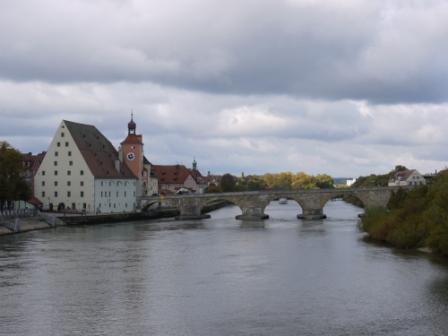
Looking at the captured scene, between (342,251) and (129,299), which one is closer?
(129,299)

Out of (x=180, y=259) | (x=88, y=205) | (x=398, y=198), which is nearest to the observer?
(x=180, y=259)

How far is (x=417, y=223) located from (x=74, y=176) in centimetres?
4464

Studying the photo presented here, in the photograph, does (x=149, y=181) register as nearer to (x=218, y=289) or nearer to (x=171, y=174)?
(x=171, y=174)

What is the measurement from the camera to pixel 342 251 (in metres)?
46.4

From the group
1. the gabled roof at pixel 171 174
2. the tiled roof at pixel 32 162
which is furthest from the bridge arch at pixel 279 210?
the tiled roof at pixel 32 162

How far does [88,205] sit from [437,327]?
2454 inches

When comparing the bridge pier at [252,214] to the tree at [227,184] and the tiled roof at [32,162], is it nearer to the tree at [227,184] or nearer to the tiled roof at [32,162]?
the tiled roof at [32,162]

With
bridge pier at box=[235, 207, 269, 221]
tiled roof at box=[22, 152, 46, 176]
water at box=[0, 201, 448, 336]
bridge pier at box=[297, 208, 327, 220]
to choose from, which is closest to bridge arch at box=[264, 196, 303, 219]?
bridge pier at box=[235, 207, 269, 221]

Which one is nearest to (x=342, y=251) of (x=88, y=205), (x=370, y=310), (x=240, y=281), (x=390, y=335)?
(x=240, y=281)

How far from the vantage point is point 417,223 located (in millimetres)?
49312

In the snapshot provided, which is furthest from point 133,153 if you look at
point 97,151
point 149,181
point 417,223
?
point 417,223

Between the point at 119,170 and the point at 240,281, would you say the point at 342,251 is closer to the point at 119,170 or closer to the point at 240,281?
the point at 240,281

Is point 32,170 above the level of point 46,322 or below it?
above

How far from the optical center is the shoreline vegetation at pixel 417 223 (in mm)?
42438
